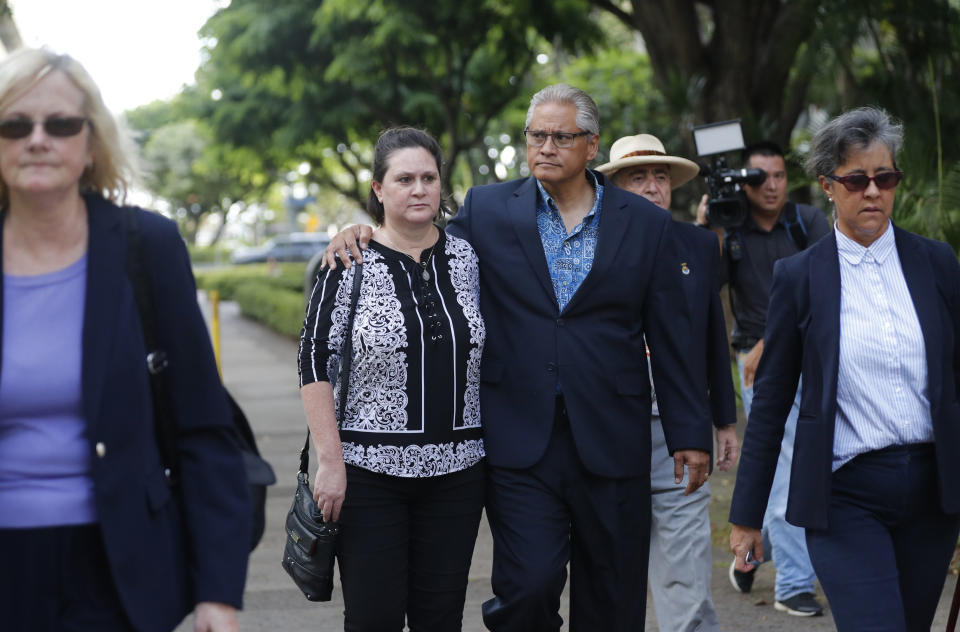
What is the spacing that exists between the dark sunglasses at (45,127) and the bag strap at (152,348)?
0.19 m

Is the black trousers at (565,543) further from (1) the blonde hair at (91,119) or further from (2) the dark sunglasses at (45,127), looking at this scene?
(2) the dark sunglasses at (45,127)

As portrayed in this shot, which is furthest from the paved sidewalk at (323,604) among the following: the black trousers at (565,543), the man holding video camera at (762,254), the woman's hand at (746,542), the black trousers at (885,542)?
the black trousers at (885,542)

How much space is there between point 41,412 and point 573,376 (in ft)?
6.44

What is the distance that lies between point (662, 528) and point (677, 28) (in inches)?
321

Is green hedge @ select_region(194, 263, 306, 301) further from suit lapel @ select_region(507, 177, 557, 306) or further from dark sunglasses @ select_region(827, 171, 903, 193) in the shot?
dark sunglasses @ select_region(827, 171, 903, 193)

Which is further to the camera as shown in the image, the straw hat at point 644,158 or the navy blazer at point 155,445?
the straw hat at point 644,158

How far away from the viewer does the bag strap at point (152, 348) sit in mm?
2348

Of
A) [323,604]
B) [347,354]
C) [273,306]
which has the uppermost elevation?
[347,354]

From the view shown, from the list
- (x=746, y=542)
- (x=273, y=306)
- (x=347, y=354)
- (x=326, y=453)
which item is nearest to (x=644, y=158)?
(x=347, y=354)

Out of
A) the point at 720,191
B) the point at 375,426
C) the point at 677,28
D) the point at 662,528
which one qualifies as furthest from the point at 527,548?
the point at 677,28

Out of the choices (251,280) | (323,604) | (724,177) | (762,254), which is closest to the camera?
(724,177)

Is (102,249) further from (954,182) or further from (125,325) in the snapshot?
(954,182)

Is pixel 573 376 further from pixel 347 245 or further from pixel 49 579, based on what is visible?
pixel 49 579

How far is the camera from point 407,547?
3803 mm
